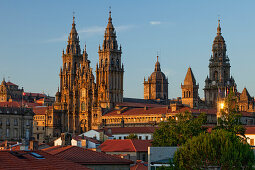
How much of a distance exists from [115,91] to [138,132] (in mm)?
43211

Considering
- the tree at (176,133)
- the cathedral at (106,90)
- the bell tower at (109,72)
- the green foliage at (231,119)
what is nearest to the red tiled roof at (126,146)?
the tree at (176,133)

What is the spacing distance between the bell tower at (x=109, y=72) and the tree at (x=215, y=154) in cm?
12100

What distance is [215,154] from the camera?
179 ft

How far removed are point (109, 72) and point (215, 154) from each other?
12829 centimetres

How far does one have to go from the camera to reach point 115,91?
18188 cm

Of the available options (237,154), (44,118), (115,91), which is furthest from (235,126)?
(44,118)

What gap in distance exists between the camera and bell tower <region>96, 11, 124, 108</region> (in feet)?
591

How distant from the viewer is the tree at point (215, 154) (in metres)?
54.5

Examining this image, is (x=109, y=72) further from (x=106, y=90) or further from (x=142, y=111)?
(x=142, y=111)

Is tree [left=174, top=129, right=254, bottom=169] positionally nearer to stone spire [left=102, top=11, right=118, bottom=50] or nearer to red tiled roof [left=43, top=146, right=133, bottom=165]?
red tiled roof [left=43, top=146, right=133, bottom=165]

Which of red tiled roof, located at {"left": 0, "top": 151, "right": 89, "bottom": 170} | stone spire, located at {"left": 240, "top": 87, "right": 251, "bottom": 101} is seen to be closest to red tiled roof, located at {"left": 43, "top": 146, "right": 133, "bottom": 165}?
red tiled roof, located at {"left": 0, "top": 151, "right": 89, "bottom": 170}

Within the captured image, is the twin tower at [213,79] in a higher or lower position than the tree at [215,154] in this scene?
higher

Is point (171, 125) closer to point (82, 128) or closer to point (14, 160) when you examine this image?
point (14, 160)

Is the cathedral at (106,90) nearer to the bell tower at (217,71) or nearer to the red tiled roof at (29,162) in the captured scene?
the bell tower at (217,71)
